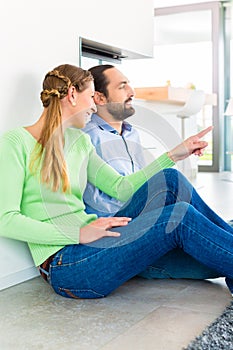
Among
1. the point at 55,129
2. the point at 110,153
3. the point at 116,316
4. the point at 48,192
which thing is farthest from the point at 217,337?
the point at 110,153

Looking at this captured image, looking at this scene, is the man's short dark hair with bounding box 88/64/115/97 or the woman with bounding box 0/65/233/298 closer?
the woman with bounding box 0/65/233/298

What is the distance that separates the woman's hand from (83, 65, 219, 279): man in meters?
0.41

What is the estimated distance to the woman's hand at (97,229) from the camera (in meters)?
2.06

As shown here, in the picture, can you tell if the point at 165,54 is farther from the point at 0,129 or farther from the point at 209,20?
the point at 0,129

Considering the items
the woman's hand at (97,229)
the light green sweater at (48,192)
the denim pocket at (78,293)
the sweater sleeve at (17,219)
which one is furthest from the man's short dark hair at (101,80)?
the denim pocket at (78,293)

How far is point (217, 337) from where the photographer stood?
5.66ft

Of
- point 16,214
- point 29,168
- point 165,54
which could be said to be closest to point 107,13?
point 29,168

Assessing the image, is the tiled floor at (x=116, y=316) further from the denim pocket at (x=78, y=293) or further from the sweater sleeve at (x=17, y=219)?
the sweater sleeve at (x=17, y=219)

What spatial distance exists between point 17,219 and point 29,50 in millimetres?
798

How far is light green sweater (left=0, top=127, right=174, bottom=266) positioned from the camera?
6.86 ft

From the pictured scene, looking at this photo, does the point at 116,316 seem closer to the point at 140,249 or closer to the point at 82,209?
the point at 140,249

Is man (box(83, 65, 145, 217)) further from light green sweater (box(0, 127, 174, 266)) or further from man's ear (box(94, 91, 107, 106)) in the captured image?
light green sweater (box(0, 127, 174, 266))

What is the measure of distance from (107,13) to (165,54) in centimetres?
606

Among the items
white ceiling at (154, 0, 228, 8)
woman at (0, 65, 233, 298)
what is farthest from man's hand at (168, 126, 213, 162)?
white ceiling at (154, 0, 228, 8)
